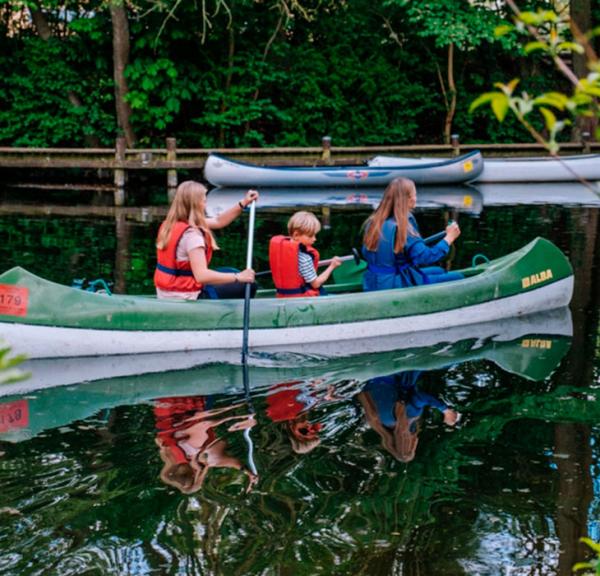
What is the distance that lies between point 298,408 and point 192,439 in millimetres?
824

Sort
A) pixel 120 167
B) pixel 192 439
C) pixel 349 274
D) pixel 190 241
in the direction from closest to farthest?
1. pixel 192 439
2. pixel 190 241
3. pixel 349 274
4. pixel 120 167

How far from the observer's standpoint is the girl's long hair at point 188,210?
6961 millimetres

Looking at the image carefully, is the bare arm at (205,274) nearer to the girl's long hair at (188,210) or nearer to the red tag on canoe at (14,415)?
the girl's long hair at (188,210)

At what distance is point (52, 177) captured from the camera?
2116 centimetres

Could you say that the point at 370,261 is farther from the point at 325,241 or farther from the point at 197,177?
the point at 197,177

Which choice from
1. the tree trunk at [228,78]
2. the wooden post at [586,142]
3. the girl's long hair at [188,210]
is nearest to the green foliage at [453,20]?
the wooden post at [586,142]

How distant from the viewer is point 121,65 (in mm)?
20172

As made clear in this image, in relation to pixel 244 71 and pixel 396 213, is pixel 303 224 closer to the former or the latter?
pixel 396 213

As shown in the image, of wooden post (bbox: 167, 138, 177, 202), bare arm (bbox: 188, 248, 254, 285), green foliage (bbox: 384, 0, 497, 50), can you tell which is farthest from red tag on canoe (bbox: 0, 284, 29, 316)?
green foliage (bbox: 384, 0, 497, 50)

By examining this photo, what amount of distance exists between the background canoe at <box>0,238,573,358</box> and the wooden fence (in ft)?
35.2

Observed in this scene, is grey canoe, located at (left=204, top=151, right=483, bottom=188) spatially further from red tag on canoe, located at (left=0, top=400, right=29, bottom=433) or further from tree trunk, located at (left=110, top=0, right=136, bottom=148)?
red tag on canoe, located at (left=0, top=400, right=29, bottom=433)

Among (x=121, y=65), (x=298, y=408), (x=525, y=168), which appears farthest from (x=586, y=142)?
(x=298, y=408)

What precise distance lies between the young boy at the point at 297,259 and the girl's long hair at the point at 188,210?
563 mm

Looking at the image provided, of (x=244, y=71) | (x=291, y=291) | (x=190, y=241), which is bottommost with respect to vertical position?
(x=291, y=291)
